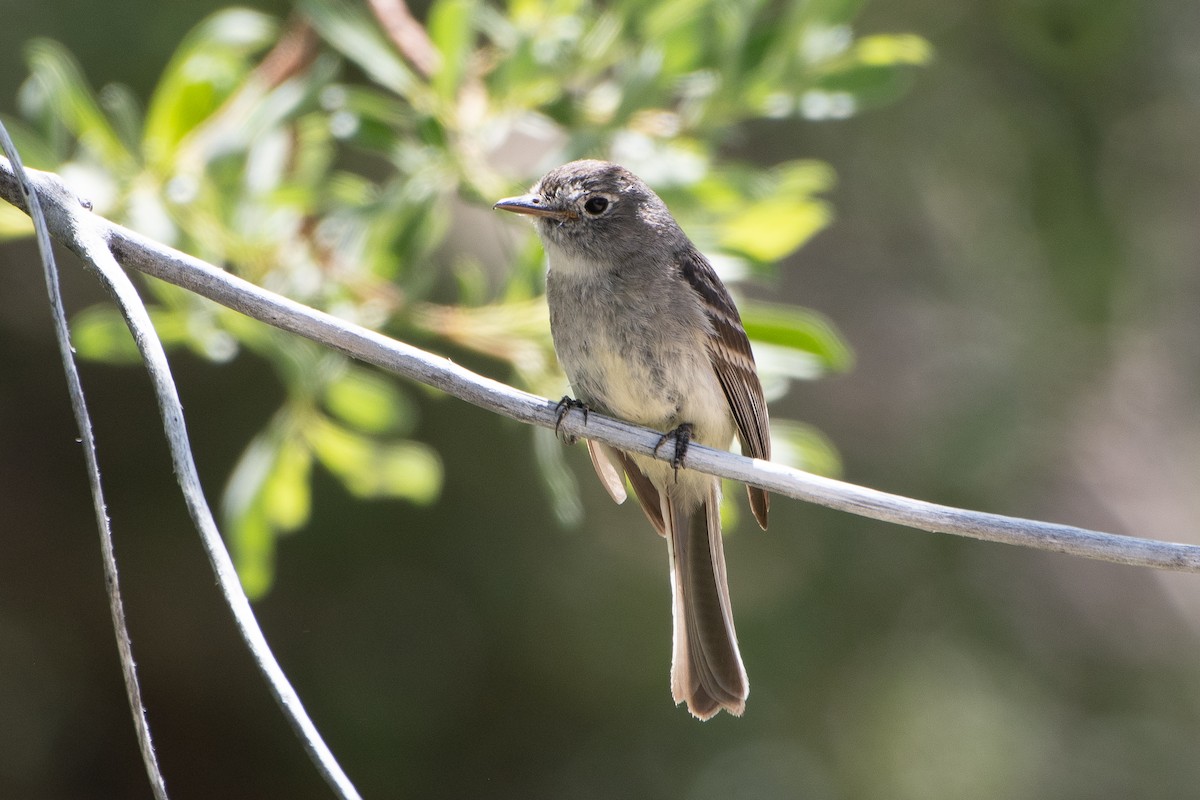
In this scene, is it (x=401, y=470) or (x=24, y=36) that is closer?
(x=401, y=470)

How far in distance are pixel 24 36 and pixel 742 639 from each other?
12.0 feet

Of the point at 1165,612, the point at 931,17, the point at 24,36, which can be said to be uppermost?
the point at 24,36

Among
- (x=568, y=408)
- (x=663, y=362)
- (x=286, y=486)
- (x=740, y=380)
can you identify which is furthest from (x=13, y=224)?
(x=740, y=380)

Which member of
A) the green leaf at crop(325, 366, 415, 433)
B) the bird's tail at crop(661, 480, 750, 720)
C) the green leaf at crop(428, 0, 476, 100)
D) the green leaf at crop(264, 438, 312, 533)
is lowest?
the bird's tail at crop(661, 480, 750, 720)

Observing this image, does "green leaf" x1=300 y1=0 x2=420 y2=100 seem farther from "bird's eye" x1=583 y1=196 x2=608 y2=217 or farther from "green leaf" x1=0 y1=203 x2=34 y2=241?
"green leaf" x1=0 y1=203 x2=34 y2=241

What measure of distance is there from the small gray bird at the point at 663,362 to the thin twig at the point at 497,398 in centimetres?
103

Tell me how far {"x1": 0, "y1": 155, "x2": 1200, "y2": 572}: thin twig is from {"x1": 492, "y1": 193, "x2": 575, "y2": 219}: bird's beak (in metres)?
1.18

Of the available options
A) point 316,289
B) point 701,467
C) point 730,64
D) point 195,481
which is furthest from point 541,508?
point 195,481

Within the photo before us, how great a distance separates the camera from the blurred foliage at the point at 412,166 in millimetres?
3590

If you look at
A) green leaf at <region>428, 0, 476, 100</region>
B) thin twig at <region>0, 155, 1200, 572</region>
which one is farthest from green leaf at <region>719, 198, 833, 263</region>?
thin twig at <region>0, 155, 1200, 572</region>

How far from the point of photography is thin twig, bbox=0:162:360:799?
68.9 inches

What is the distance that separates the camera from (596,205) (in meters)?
4.04

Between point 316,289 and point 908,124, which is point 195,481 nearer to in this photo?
point 316,289

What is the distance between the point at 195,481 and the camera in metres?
1.93
